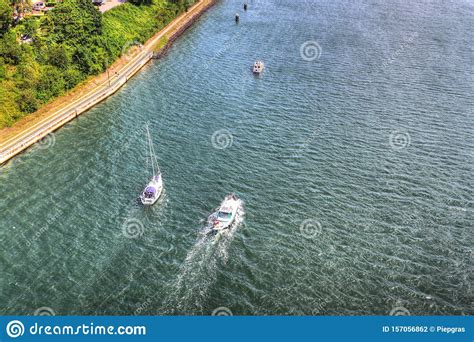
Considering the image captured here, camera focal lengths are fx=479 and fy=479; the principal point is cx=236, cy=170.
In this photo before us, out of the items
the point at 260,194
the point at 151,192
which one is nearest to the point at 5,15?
the point at 151,192

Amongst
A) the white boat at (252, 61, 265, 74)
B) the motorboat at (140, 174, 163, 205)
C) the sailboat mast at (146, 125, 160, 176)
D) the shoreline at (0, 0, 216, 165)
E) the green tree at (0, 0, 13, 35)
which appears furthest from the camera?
the white boat at (252, 61, 265, 74)

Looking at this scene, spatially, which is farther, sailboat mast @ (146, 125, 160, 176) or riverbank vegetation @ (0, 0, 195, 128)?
riverbank vegetation @ (0, 0, 195, 128)

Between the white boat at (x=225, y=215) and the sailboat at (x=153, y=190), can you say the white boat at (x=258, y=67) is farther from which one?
the white boat at (x=225, y=215)

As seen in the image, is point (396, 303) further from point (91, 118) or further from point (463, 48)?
point (463, 48)

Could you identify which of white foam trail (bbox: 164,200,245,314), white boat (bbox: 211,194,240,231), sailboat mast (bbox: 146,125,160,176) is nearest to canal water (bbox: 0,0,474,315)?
white foam trail (bbox: 164,200,245,314)

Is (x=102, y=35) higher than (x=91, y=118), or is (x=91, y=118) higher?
(x=102, y=35)

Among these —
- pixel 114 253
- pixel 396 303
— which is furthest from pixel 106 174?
pixel 396 303

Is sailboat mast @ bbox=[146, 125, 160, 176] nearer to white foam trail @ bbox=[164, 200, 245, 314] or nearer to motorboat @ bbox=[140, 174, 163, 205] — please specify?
motorboat @ bbox=[140, 174, 163, 205]
